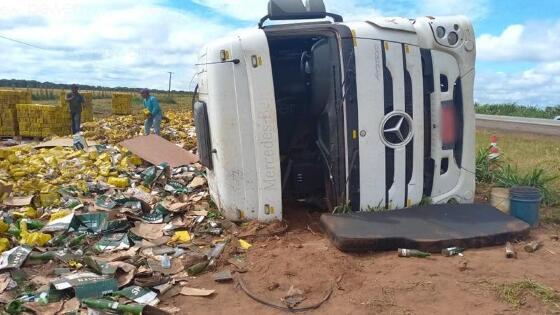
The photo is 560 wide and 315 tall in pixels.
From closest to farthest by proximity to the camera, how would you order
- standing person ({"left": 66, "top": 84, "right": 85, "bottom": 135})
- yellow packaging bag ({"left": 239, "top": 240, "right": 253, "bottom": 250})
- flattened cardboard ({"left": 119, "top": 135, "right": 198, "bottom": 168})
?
yellow packaging bag ({"left": 239, "top": 240, "right": 253, "bottom": 250}), flattened cardboard ({"left": 119, "top": 135, "right": 198, "bottom": 168}), standing person ({"left": 66, "top": 84, "right": 85, "bottom": 135})

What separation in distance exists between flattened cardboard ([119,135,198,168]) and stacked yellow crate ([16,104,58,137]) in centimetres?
823

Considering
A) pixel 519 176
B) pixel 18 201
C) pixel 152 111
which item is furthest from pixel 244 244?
pixel 152 111

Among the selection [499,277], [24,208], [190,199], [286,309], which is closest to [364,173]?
[499,277]

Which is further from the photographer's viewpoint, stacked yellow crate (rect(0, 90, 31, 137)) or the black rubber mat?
stacked yellow crate (rect(0, 90, 31, 137))

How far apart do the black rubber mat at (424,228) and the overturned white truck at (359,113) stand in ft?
1.06

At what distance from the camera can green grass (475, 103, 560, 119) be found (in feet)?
101

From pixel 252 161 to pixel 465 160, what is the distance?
7.18 feet

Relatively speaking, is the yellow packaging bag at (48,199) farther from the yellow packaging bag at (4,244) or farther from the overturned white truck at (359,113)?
the overturned white truck at (359,113)

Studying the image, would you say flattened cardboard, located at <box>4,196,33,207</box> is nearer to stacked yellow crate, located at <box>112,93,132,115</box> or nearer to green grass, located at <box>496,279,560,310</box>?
green grass, located at <box>496,279,560,310</box>

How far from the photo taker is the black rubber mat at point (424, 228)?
4074 mm

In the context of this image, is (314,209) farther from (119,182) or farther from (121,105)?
(121,105)

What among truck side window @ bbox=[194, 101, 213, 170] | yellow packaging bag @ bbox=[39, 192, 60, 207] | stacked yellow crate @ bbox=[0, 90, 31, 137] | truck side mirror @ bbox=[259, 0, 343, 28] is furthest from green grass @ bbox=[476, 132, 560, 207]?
stacked yellow crate @ bbox=[0, 90, 31, 137]

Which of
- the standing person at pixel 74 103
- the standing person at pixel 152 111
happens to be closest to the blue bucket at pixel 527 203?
the standing person at pixel 152 111

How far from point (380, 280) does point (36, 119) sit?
1474 cm
